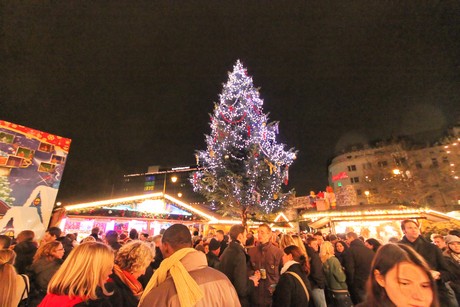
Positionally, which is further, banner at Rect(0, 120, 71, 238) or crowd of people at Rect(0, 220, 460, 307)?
banner at Rect(0, 120, 71, 238)

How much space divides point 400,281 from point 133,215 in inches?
685

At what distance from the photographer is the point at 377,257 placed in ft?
6.63

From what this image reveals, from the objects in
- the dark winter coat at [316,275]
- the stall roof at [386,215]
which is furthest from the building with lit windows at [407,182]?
the dark winter coat at [316,275]

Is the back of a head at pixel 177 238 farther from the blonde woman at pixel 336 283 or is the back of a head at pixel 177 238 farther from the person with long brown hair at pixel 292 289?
the blonde woman at pixel 336 283

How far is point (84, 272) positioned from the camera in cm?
220

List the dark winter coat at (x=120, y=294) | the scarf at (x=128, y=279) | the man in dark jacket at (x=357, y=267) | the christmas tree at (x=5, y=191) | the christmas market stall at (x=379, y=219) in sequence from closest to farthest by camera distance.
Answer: the dark winter coat at (x=120, y=294), the scarf at (x=128, y=279), the man in dark jacket at (x=357, y=267), the christmas tree at (x=5, y=191), the christmas market stall at (x=379, y=219)

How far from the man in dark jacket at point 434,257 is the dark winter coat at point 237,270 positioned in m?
3.22

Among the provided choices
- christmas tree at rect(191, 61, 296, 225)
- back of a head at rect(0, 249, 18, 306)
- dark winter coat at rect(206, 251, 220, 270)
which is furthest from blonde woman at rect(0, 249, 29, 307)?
christmas tree at rect(191, 61, 296, 225)

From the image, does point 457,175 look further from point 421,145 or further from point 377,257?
point 377,257

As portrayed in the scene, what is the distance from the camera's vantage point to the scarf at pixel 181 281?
1.77 meters

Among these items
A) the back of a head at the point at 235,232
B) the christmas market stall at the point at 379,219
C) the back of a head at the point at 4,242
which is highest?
the christmas market stall at the point at 379,219

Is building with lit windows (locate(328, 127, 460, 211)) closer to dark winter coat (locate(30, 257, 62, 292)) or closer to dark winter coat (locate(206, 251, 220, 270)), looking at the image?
dark winter coat (locate(206, 251, 220, 270))

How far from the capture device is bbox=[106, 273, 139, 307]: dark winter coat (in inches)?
98.3

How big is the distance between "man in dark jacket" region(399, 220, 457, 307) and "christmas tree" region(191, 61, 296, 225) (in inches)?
556
